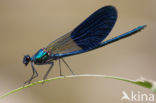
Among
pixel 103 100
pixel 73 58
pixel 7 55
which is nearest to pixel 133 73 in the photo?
pixel 103 100

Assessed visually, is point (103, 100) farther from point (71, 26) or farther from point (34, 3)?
point (34, 3)

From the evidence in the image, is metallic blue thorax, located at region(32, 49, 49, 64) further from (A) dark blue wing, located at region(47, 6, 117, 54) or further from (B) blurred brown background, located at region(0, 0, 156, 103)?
(B) blurred brown background, located at region(0, 0, 156, 103)

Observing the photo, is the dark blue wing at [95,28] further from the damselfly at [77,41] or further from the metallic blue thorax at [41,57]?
the metallic blue thorax at [41,57]

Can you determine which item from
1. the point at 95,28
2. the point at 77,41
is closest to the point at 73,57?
the point at 77,41

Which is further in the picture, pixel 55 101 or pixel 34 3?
pixel 34 3

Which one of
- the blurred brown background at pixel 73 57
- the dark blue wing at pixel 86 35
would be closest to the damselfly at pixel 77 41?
the dark blue wing at pixel 86 35

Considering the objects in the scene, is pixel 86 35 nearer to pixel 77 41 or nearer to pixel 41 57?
pixel 77 41
